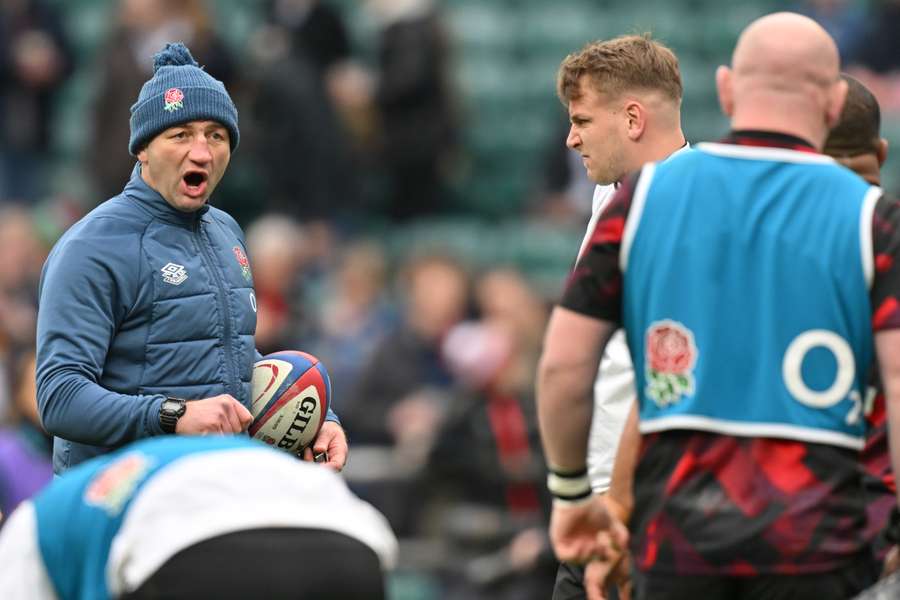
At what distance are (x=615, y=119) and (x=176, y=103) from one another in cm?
141

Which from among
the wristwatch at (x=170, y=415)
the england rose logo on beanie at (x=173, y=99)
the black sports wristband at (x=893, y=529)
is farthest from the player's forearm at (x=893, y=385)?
the england rose logo on beanie at (x=173, y=99)

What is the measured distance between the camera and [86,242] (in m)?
5.59

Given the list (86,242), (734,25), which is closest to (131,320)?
(86,242)

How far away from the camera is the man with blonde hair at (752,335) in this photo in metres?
4.35

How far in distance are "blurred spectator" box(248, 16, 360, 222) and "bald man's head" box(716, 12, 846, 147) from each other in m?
9.82

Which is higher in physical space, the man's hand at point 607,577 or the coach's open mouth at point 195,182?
the coach's open mouth at point 195,182

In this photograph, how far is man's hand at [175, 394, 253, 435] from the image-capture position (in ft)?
17.5

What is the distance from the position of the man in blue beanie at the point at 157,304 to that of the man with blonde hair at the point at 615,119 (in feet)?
2.81

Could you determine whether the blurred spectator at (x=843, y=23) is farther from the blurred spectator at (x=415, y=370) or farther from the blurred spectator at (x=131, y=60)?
the blurred spectator at (x=131, y=60)

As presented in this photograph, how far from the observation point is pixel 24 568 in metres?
3.99

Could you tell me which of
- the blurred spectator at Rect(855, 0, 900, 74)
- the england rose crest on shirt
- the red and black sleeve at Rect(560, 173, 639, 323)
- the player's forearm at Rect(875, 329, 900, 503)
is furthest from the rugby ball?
the blurred spectator at Rect(855, 0, 900, 74)

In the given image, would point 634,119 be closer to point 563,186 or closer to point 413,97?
point 563,186

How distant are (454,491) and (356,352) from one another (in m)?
1.98

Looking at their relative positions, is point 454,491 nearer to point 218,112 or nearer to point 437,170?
point 437,170
